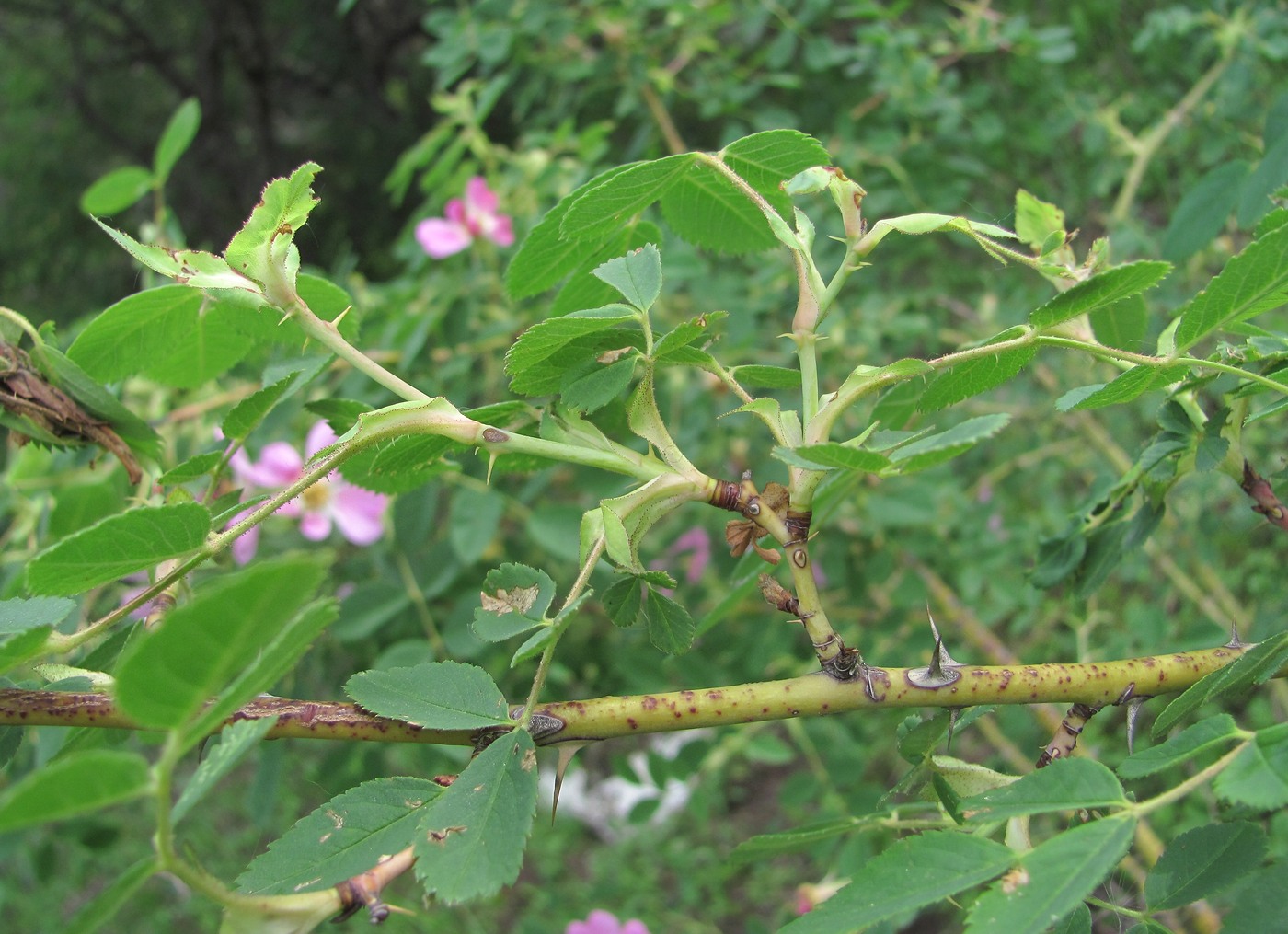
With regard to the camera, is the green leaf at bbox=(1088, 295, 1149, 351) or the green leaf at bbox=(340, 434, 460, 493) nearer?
the green leaf at bbox=(340, 434, 460, 493)

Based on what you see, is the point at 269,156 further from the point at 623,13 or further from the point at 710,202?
the point at 710,202

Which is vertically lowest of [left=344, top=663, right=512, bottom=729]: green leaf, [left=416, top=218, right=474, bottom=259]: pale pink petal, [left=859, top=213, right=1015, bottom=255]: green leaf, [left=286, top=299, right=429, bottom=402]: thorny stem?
[left=416, top=218, right=474, bottom=259]: pale pink petal

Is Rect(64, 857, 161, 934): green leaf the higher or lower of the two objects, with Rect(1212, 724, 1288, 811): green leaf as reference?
lower

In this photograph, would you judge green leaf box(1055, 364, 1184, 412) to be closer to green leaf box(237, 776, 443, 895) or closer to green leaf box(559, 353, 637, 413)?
green leaf box(559, 353, 637, 413)

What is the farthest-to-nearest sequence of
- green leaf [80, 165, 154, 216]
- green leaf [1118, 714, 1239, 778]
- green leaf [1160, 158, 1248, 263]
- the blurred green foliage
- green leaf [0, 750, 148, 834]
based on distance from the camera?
green leaf [80, 165, 154, 216] → the blurred green foliage → green leaf [1160, 158, 1248, 263] → green leaf [1118, 714, 1239, 778] → green leaf [0, 750, 148, 834]

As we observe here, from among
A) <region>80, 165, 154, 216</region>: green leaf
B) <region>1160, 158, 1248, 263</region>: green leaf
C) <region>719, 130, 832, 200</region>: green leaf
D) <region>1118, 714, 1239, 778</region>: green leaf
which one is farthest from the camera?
<region>80, 165, 154, 216</region>: green leaf

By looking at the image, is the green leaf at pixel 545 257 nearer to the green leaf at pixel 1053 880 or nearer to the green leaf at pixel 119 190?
the green leaf at pixel 1053 880

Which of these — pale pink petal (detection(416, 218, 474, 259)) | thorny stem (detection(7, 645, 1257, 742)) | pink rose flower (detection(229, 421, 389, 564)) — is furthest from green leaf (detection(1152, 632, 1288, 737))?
pale pink petal (detection(416, 218, 474, 259))

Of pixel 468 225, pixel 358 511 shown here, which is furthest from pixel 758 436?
pixel 358 511

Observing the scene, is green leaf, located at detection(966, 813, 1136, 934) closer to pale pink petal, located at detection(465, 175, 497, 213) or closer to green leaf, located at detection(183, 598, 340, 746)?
green leaf, located at detection(183, 598, 340, 746)
